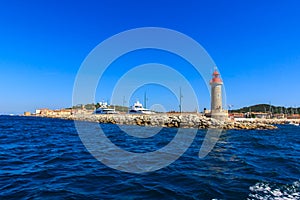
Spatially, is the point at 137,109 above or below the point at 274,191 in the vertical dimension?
above

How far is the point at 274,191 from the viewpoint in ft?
19.7

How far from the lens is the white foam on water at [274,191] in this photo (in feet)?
18.3

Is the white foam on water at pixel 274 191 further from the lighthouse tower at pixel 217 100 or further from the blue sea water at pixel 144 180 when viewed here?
the lighthouse tower at pixel 217 100

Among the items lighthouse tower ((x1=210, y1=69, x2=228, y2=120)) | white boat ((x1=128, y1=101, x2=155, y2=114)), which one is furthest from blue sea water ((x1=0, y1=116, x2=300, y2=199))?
white boat ((x1=128, y1=101, x2=155, y2=114))

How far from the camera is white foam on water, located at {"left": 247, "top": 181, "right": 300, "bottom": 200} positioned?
5.59 m

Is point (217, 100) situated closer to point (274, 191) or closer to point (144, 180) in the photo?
point (274, 191)

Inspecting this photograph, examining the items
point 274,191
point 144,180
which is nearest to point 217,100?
point 274,191

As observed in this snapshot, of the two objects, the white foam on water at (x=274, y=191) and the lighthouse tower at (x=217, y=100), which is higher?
the lighthouse tower at (x=217, y=100)

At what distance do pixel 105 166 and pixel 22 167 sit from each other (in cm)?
284

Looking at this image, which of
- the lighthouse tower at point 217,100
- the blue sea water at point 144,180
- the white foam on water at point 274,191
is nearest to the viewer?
the blue sea water at point 144,180

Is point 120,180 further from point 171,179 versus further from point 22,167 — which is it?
point 22,167

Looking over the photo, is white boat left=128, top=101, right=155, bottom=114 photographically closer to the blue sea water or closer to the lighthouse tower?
the lighthouse tower

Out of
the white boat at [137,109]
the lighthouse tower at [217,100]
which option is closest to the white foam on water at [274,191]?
the lighthouse tower at [217,100]

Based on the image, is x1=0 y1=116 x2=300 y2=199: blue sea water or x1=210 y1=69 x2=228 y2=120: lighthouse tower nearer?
x1=0 y1=116 x2=300 y2=199: blue sea water
